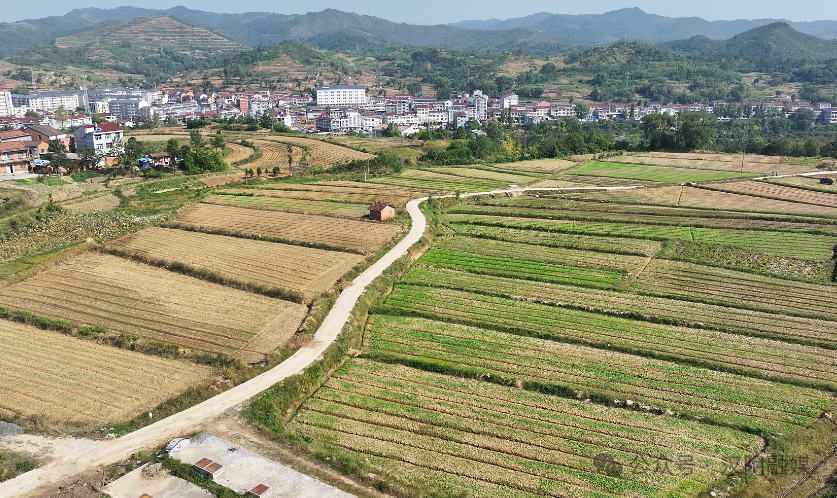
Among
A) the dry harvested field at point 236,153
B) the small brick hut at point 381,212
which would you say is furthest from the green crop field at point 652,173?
the dry harvested field at point 236,153

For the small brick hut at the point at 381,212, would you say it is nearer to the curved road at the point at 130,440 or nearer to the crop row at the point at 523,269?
the crop row at the point at 523,269

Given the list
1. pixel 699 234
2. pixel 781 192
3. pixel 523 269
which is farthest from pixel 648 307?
pixel 781 192

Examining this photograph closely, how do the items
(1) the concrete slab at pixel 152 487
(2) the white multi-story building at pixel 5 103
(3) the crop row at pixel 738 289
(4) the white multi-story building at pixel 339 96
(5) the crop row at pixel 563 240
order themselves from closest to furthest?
1. (1) the concrete slab at pixel 152 487
2. (3) the crop row at pixel 738 289
3. (5) the crop row at pixel 563 240
4. (2) the white multi-story building at pixel 5 103
5. (4) the white multi-story building at pixel 339 96

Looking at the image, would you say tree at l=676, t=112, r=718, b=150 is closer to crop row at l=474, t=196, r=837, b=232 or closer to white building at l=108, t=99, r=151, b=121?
crop row at l=474, t=196, r=837, b=232

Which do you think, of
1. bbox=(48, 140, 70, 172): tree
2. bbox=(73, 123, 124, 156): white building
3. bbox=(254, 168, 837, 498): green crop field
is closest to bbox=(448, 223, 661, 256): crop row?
bbox=(254, 168, 837, 498): green crop field

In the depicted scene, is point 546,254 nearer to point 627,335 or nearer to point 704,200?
point 627,335

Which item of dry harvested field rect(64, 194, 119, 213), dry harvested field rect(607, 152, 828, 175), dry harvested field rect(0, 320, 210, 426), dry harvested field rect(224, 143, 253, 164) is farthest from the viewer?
dry harvested field rect(224, 143, 253, 164)

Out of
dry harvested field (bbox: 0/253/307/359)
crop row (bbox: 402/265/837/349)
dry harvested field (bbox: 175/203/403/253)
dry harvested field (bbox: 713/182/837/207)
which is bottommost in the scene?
dry harvested field (bbox: 0/253/307/359)
